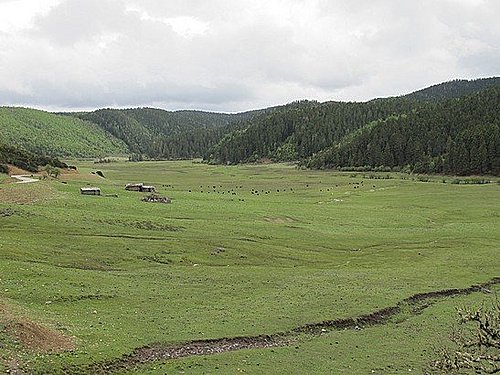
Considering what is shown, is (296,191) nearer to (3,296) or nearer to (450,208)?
(450,208)

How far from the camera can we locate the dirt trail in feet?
97.1

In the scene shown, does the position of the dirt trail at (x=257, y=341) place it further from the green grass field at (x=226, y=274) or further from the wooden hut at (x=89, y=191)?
the wooden hut at (x=89, y=191)

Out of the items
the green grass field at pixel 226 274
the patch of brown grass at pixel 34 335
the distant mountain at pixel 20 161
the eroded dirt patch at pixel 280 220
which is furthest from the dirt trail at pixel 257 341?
the distant mountain at pixel 20 161

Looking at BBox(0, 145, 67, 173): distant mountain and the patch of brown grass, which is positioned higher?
BBox(0, 145, 67, 173): distant mountain

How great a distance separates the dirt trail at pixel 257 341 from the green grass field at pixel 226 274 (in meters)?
0.61

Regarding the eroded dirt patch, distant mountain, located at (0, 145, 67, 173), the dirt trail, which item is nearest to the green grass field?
the eroded dirt patch

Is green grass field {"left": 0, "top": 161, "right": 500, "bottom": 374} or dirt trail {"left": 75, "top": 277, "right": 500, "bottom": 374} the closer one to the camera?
dirt trail {"left": 75, "top": 277, "right": 500, "bottom": 374}

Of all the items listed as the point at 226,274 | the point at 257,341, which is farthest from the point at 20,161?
the point at 257,341

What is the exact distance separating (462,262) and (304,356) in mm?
33125

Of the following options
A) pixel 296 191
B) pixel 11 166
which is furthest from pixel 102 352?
pixel 296 191

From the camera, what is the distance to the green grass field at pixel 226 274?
32.3 m

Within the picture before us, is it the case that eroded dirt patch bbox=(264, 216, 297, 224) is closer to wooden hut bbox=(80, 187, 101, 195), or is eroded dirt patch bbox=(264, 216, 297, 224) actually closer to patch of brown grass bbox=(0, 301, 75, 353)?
wooden hut bbox=(80, 187, 101, 195)

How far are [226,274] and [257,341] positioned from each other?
630 inches

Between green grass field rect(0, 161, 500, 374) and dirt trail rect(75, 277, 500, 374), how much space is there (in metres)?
0.61
